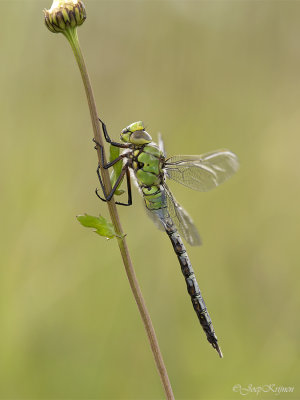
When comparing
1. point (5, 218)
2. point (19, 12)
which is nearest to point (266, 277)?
point (5, 218)

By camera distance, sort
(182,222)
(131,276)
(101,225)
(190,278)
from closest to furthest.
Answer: (131,276), (101,225), (190,278), (182,222)

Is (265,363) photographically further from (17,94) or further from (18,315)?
(17,94)

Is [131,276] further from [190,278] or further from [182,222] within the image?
[182,222]

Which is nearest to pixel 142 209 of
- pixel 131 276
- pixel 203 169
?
pixel 203 169

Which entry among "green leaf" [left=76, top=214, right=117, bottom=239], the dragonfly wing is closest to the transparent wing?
the dragonfly wing

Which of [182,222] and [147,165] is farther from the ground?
[147,165]

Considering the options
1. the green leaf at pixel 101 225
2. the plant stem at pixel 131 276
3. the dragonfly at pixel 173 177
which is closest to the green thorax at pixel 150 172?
the dragonfly at pixel 173 177

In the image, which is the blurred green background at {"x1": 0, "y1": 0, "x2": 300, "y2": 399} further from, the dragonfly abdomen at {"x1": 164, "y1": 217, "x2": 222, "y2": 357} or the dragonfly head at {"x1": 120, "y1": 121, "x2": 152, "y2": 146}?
the dragonfly head at {"x1": 120, "y1": 121, "x2": 152, "y2": 146}
